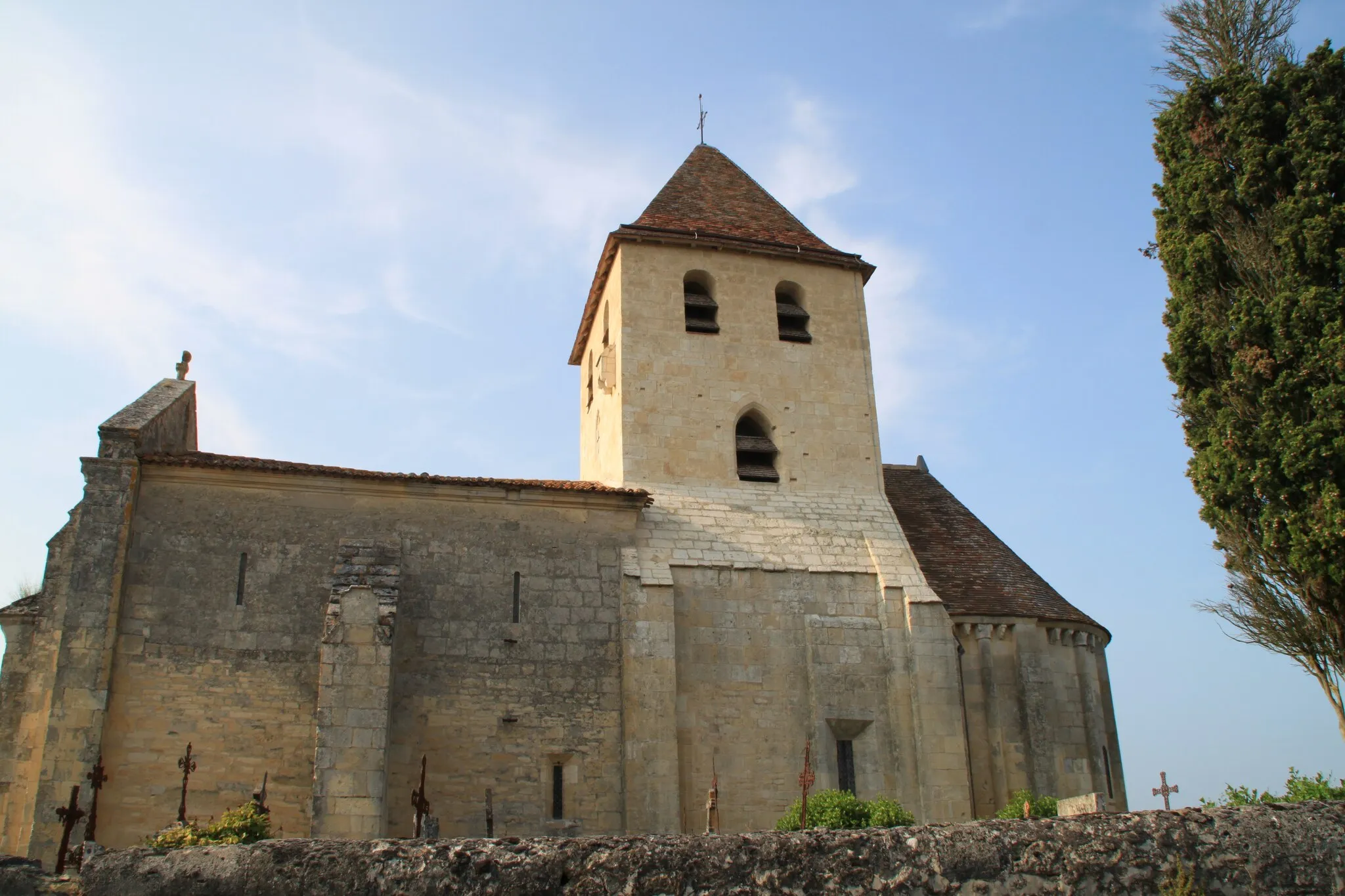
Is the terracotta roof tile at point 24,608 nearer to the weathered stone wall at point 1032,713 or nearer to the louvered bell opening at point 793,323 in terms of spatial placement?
the louvered bell opening at point 793,323

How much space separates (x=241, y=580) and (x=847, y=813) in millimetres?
8281

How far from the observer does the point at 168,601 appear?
48.0 feet

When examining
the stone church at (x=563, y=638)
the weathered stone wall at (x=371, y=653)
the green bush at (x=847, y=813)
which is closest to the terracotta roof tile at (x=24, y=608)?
the stone church at (x=563, y=638)

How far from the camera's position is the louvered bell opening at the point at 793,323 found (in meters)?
19.7

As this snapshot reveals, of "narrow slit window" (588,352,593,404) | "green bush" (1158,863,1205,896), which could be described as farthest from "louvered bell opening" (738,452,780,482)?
"green bush" (1158,863,1205,896)

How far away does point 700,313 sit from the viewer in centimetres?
1978

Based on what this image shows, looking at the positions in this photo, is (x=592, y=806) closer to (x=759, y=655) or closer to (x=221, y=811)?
(x=759, y=655)

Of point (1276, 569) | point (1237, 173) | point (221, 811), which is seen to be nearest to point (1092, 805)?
point (1276, 569)

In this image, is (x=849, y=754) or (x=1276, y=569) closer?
(x=1276, y=569)

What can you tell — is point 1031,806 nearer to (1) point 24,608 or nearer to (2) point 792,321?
(2) point 792,321

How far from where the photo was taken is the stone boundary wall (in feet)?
15.6

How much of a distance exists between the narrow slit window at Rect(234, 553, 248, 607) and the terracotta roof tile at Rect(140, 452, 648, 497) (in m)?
1.21

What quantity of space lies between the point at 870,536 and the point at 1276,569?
7.11 metres

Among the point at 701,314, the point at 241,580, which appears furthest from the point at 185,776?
the point at 701,314
